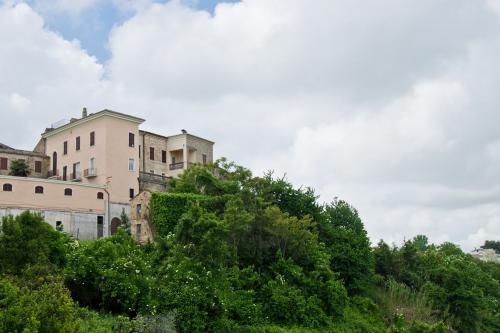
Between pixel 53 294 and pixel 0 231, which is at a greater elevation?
pixel 0 231

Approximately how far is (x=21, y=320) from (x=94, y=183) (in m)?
39.5

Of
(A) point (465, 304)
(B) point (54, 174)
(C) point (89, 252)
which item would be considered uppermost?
(B) point (54, 174)

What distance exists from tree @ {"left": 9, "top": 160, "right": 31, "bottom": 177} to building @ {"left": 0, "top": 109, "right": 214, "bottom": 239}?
59cm

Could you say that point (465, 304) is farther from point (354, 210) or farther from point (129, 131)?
point (129, 131)

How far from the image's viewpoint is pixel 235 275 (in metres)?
26.3

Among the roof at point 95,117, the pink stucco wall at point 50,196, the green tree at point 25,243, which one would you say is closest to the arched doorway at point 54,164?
the roof at point 95,117

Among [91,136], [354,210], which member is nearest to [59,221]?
[91,136]

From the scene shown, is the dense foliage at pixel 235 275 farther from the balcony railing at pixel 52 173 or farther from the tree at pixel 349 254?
the balcony railing at pixel 52 173

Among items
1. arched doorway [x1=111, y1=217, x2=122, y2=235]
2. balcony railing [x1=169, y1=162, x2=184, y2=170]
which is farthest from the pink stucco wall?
balcony railing [x1=169, y1=162, x2=184, y2=170]

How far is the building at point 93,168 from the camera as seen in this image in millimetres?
46719

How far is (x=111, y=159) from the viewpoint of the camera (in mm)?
51969

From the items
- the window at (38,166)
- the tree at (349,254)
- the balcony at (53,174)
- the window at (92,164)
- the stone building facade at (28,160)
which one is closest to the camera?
the tree at (349,254)

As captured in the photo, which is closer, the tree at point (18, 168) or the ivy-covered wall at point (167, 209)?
the ivy-covered wall at point (167, 209)

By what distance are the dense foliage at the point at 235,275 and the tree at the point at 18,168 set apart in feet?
69.7
